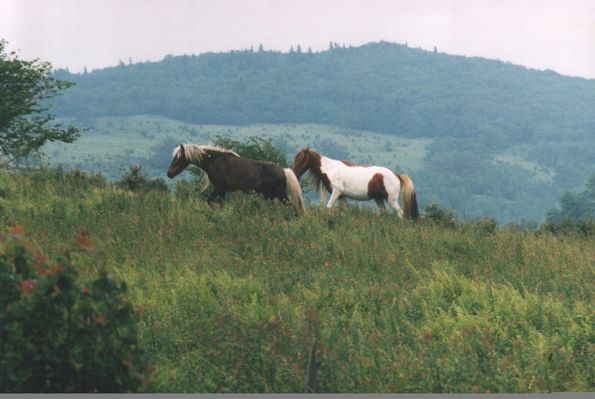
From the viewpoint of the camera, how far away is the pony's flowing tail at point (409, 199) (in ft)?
77.6

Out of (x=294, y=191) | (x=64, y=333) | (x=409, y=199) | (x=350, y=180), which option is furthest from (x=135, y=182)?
(x=64, y=333)

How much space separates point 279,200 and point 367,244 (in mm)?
5229

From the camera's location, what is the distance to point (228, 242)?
1488 centimetres

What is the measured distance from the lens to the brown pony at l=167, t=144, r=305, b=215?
20.0m

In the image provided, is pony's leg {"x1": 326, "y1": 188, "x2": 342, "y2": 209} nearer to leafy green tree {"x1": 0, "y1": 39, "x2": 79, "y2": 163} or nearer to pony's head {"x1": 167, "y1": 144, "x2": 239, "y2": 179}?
pony's head {"x1": 167, "y1": 144, "x2": 239, "y2": 179}

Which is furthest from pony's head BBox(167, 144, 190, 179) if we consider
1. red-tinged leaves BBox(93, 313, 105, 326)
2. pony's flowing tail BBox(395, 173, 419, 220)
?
red-tinged leaves BBox(93, 313, 105, 326)

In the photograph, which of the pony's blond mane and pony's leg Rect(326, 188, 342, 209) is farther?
pony's leg Rect(326, 188, 342, 209)

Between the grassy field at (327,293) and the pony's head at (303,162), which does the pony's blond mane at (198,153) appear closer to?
the grassy field at (327,293)

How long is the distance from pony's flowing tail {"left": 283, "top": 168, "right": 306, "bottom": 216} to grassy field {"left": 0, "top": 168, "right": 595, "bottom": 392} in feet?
1.71

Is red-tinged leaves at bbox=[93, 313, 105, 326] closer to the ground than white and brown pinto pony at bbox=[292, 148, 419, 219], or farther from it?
farther from it

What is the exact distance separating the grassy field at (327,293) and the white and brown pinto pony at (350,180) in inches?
183

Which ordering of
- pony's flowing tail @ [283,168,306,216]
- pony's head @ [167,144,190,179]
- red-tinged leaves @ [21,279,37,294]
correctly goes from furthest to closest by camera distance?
pony's head @ [167,144,190,179], pony's flowing tail @ [283,168,306,216], red-tinged leaves @ [21,279,37,294]

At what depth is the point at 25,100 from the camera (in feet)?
144

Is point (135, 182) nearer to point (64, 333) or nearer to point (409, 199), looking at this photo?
point (409, 199)
